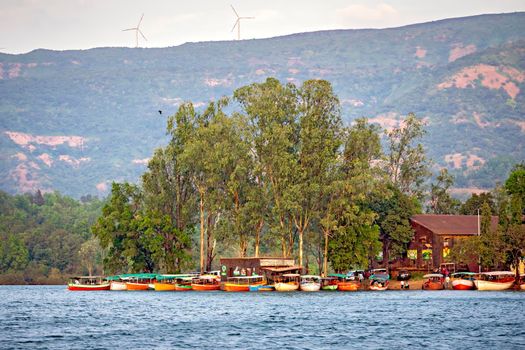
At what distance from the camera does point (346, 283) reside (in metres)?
134

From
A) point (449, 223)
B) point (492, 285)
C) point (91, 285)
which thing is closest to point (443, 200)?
point (449, 223)

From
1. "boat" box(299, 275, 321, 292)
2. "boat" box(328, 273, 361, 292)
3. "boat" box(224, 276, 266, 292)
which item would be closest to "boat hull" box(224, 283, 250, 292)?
"boat" box(224, 276, 266, 292)

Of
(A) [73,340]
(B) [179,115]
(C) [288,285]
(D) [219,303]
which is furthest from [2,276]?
(A) [73,340]

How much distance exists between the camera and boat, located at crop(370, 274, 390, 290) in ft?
439

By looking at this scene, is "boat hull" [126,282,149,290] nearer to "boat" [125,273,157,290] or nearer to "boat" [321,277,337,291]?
"boat" [125,273,157,290]

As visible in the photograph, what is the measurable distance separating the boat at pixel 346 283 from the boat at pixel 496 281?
16970 mm

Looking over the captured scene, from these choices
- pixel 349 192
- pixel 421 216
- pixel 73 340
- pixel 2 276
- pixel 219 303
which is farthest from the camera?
pixel 2 276

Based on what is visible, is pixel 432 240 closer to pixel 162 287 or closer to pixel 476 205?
pixel 476 205

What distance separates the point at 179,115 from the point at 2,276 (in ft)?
232

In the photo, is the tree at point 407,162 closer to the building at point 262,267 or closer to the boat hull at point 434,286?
the boat hull at point 434,286

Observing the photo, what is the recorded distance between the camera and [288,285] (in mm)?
129750

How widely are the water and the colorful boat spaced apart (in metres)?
16.7

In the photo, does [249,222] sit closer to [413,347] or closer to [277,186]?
[277,186]

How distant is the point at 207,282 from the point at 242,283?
8023mm
